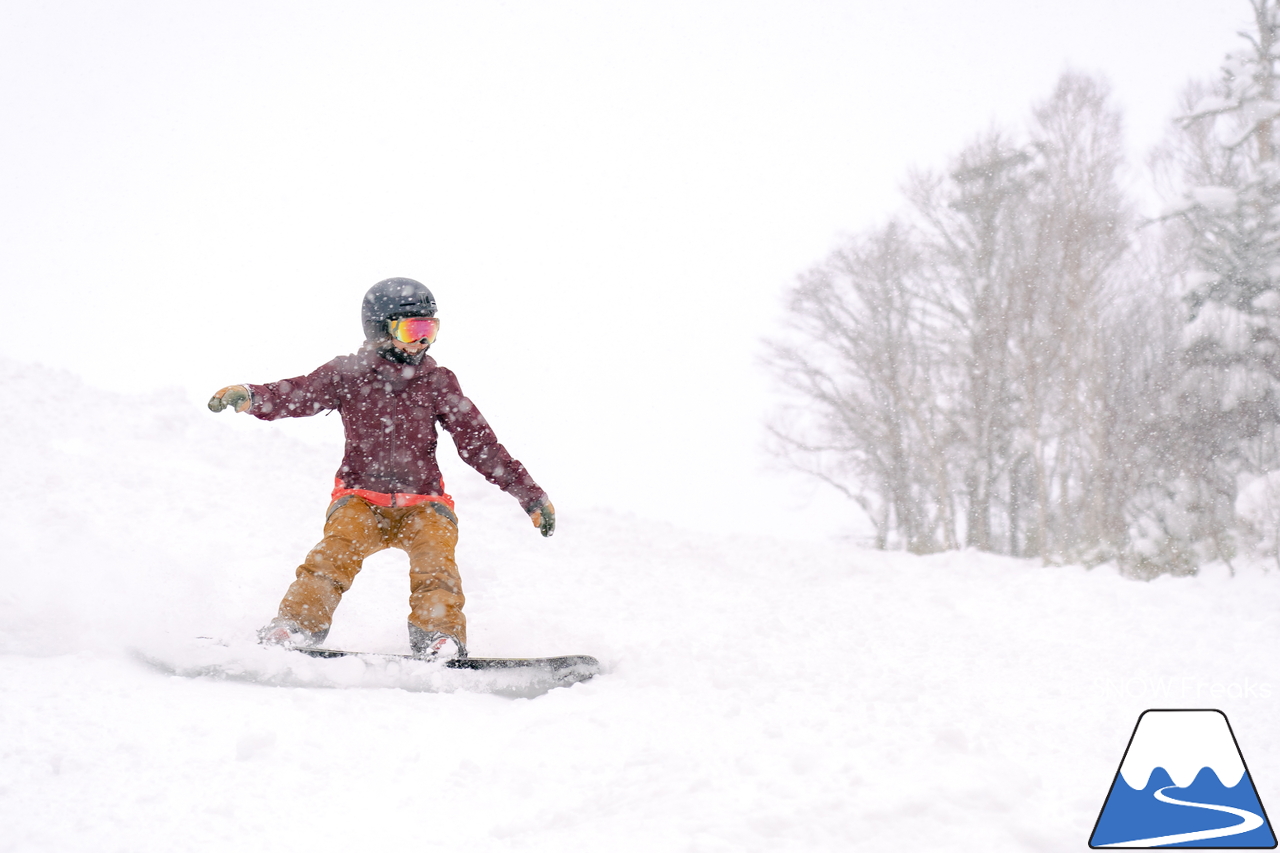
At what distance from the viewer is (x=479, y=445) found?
3826mm

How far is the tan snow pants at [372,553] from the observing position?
3178mm

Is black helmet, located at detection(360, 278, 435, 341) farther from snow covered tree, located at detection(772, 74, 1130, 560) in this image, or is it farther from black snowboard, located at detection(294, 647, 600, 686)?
snow covered tree, located at detection(772, 74, 1130, 560)

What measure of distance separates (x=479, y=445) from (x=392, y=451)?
1.50 feet

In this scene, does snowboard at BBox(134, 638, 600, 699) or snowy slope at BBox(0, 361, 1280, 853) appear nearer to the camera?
snowy slope at BBox(0, 361, 1280, 853)

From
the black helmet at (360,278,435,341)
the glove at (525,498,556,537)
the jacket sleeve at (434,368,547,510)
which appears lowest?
the glove at (525,498,556,537)

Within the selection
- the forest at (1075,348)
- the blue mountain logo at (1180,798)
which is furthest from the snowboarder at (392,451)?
the forest at (1075,348)

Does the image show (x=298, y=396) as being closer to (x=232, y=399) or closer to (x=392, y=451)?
(x=232, y=399)

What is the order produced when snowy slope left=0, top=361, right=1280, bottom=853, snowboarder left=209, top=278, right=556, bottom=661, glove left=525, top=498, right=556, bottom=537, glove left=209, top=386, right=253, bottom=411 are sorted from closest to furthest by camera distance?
snowy slope left=0, top=361, right=1280, bottom=853
glove left=209, top=386, right=253, bottom=411
snowboarder left=209, top=278, right=556, bottom=661
glove left=525, top=498, right=556, bottom=537

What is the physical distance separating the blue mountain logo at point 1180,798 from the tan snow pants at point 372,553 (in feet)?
7.74

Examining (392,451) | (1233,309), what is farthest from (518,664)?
(1233,309)

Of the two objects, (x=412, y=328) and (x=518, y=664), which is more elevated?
(x=412, y=328)

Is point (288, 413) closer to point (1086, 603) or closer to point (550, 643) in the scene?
point (550, 643)

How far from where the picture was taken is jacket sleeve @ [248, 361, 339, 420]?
3.32m

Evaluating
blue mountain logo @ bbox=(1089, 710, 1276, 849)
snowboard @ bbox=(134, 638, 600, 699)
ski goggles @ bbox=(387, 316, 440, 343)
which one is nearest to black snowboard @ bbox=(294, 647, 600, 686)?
snowboard @ bbox=(134, 638, 600, 699)
